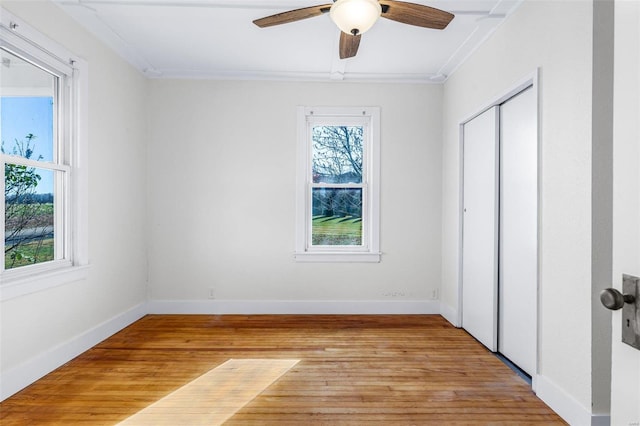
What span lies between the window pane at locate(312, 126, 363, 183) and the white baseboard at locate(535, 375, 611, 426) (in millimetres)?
2730

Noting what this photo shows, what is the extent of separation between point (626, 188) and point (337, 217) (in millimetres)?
3595

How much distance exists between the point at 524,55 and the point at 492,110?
23.7 inches

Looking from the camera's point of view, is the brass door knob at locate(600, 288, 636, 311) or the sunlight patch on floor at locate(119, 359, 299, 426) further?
the sunlight patch on floor at locate(119, 359, 299, 426)

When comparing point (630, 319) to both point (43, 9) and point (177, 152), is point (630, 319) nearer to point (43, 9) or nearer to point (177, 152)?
point (43, 9)

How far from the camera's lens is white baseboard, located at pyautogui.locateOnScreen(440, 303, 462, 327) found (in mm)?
3811

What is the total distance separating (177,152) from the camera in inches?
167

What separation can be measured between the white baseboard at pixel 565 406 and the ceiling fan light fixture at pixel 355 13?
8.05 feet

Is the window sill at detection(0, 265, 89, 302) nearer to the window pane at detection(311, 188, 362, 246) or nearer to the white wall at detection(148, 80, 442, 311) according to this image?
the white wall at detection(148, 80, 442, 311)

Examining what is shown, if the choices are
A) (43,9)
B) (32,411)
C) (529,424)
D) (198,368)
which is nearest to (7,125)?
(43,9)

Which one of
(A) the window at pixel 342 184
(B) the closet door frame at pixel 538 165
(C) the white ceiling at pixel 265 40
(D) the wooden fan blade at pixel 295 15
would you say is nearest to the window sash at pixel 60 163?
(C) the white ceiling at pixel 265 40

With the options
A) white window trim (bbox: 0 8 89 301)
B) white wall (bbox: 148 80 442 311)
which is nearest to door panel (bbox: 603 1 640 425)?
white window trim (bbox: 0 8 89 301)

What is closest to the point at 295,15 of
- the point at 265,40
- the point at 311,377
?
the point at 265,40

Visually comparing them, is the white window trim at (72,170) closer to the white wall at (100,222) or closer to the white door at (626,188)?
the white wall at (100,222)

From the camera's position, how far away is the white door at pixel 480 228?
10.2 ft
